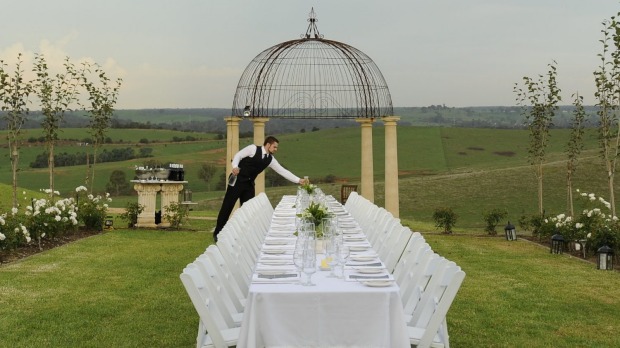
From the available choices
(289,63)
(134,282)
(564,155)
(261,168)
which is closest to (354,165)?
(564,155)

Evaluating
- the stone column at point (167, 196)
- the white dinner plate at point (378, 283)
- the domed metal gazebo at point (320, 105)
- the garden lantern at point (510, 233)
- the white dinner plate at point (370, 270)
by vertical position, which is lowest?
the garden lantern at point (510, 233)

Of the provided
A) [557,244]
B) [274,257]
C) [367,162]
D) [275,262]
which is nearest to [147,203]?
[367,162]

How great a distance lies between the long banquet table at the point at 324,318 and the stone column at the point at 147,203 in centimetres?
1501

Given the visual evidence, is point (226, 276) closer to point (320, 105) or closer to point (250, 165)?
point (250, 165)

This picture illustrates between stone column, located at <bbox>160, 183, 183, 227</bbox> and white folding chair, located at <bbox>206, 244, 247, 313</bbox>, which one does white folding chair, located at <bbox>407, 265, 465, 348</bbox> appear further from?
stone column, located at <bbox>160, 183, 183, 227</bbox>

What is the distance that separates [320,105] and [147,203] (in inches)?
243

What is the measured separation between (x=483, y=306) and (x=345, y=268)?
3.65m

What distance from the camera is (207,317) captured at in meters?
5.77

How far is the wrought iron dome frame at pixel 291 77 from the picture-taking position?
22031 millimetres

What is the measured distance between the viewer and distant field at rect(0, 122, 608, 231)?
3838 centimetres

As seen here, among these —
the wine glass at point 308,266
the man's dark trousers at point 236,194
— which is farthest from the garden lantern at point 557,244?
the wine glass at point 308,266

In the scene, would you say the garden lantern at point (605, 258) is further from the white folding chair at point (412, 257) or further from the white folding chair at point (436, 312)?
the white folding chair at point (436, 312)

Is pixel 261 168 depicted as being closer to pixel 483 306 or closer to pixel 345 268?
pixel 483 306

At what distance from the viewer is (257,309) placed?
5.88 metres
